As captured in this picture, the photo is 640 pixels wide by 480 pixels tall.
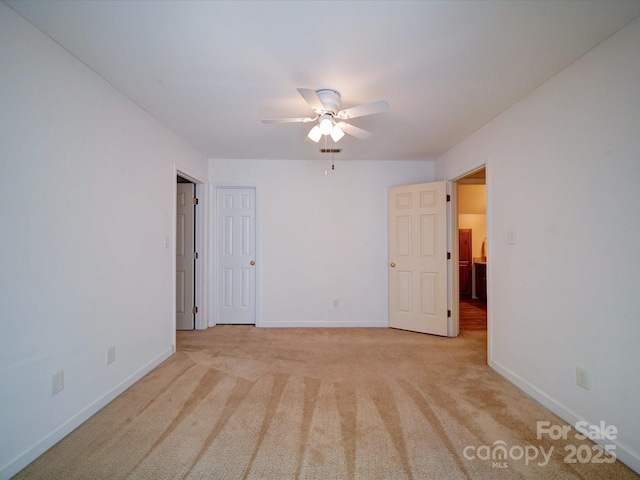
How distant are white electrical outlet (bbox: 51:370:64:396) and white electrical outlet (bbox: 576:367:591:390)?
3364 millimetres

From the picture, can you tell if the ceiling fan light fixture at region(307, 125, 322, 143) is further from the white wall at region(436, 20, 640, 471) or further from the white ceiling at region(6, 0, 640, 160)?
the white wall at region(436, 20, 640, 471)

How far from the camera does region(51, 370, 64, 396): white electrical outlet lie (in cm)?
172

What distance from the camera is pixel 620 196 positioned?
64.2 inches

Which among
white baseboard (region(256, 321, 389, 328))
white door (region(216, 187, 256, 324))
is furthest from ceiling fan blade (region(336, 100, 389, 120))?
A: white baseboard (region(256, 321, 389, 328))

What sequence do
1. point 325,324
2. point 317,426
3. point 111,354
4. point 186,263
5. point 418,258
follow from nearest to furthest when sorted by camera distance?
point 317,426
point 111,354
point 418,258
point 186,263
point 325,324

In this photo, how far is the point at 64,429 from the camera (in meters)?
1.78

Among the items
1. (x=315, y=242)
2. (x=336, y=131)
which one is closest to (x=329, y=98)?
(x=336, y=131)

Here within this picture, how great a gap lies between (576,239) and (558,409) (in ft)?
4.02

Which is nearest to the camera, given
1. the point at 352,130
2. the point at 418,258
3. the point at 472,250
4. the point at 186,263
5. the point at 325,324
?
the point at 352,130

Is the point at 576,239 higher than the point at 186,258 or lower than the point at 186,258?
higher

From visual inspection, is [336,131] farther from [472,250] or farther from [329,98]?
[472,250]

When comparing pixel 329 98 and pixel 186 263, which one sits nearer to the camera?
pixel 329 98

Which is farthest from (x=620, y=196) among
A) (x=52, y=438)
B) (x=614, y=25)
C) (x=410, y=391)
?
(x=52, y=438)

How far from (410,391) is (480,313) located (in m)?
3.43
